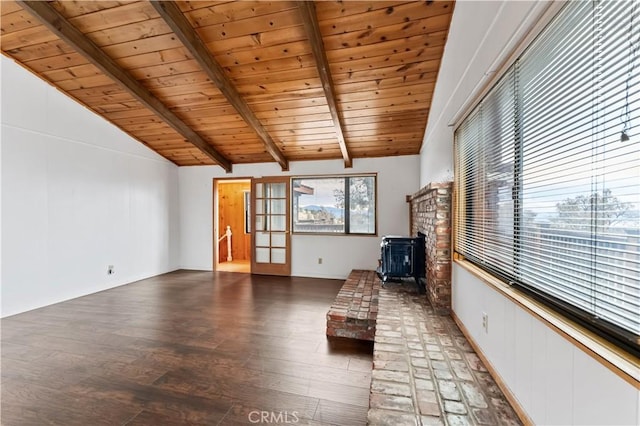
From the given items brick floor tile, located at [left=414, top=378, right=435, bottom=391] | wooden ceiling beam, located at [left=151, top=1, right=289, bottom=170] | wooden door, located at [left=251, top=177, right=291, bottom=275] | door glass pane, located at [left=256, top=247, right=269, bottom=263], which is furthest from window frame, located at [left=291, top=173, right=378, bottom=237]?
brick floor tile, located at [left=414, top=378, right=435, bottom=391]

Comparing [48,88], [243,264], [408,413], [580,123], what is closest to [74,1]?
[48,88]

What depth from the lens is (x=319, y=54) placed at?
112 inches

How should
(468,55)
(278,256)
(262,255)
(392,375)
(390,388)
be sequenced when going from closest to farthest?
(390,388) → (392,375) → (468,55) → (278,256) → (262,255)

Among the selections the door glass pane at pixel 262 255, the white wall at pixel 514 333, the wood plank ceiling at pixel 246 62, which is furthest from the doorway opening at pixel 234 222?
the white wall at pixel 514 333

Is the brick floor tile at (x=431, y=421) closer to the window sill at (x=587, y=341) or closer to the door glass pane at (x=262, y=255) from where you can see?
the window sill at (x=587, y=341)

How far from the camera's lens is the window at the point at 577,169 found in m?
0.83

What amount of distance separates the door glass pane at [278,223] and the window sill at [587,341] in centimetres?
458

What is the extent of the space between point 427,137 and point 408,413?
364 centimetres

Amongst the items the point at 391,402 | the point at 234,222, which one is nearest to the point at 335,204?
the point at 234,222

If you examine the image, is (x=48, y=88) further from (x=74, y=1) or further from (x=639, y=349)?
(x=639, y=349)

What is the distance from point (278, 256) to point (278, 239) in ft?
1.15

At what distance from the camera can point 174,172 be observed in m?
6.17

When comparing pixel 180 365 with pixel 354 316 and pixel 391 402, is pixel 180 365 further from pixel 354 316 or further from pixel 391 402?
pixel 391 402

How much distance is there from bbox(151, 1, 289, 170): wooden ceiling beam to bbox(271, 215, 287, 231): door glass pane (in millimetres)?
1840
